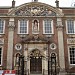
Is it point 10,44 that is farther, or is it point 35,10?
point 35,10

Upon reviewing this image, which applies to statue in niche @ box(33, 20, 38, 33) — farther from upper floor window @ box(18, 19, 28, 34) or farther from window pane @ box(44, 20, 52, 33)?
window pane @ box(44, 20, 52, 33)

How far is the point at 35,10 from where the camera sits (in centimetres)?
2438

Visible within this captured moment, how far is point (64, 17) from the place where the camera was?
24.0 m

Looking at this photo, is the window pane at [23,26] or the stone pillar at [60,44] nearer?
the stone pillar at [60,44]

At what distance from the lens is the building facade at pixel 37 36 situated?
22.4m

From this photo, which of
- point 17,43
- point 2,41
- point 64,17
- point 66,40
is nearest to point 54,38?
point 66,40

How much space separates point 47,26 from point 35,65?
17.3 ft

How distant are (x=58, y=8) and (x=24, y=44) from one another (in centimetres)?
660

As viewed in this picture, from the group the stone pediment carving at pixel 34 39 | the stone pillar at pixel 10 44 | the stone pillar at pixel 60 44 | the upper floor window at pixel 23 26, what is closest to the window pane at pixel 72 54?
the stone pillar at pixel 60 44

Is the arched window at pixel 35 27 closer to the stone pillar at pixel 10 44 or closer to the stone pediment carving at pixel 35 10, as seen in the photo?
the stone pediment carving at pixel 35 10

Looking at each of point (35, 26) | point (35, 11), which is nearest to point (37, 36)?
point (35, 26)

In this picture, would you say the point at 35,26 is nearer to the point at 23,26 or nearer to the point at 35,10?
the point at 23,26

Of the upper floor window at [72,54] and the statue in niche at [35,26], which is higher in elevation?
the statue in niche at [35,26]

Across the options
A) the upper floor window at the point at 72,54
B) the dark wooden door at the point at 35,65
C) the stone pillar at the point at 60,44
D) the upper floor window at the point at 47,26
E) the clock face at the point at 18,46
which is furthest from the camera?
Result: the upper floor window at the point at 47,26
